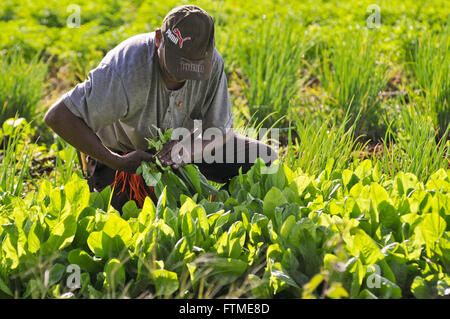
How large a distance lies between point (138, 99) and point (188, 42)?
336 millimetres

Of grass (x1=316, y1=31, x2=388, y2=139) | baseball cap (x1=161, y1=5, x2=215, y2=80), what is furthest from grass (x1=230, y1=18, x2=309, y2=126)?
baseball cap (x1=161, y1=5, x2=215, y2=80)

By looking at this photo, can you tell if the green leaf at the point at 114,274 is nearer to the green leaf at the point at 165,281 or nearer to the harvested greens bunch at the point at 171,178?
the green leaf at the point at 165,281

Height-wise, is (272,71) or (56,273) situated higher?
(272,71)

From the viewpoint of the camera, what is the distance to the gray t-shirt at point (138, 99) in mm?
2145

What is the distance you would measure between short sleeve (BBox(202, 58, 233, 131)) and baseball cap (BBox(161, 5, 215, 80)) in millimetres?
303

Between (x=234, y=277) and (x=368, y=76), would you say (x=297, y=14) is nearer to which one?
(x=368, y=76)

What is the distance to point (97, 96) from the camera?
2.12 metres

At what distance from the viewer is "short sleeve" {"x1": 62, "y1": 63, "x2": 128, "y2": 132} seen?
6.98 feet

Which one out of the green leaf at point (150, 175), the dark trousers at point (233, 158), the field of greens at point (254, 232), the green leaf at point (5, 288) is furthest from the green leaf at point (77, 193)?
the dark trousers at point (233, 158)

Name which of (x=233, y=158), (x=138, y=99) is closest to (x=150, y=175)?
(x=138, y=99)

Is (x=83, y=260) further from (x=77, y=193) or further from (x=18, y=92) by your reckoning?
(x=18, y=92)

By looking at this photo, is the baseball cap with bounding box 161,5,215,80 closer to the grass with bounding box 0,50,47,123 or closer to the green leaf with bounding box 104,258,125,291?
the green leaf with bounding box 104,258,125,291
